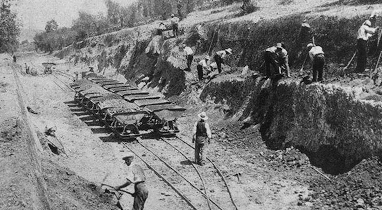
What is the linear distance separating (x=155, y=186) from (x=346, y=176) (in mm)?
5048

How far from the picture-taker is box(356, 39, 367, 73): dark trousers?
474 inches

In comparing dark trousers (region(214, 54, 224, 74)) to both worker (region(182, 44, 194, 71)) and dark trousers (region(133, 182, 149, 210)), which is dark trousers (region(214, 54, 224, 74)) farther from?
dark trousers (region(133, 182, 149, 210))

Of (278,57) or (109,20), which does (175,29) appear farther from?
(109,20)

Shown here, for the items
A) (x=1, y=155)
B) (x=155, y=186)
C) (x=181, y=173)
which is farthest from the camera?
(x=181, y=173)

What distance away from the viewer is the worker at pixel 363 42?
39.1 feet

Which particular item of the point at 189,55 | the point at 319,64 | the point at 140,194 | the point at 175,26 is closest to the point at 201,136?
the point at 319,64

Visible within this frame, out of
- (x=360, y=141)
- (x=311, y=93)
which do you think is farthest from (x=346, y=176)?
(x=311, y=93)

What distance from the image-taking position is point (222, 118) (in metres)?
16.4

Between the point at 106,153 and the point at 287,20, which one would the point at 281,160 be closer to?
the point at 106,153

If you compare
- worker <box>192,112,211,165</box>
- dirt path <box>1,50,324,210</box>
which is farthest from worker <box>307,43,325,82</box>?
worker <box>192,112,211,165</box>

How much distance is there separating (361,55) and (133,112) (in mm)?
8659

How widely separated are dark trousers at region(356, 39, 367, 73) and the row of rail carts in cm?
673

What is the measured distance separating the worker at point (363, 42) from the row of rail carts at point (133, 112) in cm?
677

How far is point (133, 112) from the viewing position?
15297 mm
